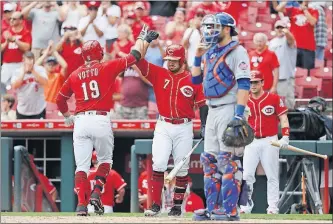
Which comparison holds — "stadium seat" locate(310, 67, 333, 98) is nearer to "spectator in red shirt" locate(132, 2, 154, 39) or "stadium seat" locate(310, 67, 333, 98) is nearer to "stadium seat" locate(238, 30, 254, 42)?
"stadium seat" locate(238, 30, 254, 42)

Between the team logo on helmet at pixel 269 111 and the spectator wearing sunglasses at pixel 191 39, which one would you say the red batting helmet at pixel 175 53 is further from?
the spectator wearing sunglasses at pixel 191 39

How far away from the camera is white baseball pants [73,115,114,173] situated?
39.8 feet

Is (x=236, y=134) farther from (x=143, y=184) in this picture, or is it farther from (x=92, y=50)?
(x=143, y=184)

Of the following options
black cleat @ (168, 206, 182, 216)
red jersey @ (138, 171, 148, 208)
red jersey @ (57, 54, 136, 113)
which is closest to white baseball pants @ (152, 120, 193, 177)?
black cleat @ (168, 206, 182, 216)

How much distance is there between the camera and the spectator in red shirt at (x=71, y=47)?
60.0ft

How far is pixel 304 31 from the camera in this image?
18.4 meters

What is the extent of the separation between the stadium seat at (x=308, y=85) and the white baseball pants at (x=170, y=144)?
6.06 m

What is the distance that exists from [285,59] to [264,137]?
9.40ft

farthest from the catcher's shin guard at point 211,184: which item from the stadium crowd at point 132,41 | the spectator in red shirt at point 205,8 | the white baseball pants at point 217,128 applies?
the spectator in red shirt at point 205,8

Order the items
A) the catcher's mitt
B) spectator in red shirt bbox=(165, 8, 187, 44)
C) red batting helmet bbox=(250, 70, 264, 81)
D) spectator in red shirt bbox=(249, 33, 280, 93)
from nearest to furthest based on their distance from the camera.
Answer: the catcher's mitt
red batting helmet bbox=(250, 70, 264, 81)
spectator in red shirt bbox=(249, 33, 280, 93)
spectator in red shirt bbox=(165, 8, 187, 44)

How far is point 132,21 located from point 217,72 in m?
8.59

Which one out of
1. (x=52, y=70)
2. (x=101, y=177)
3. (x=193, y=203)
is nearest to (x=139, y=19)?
(x=52, y=70)

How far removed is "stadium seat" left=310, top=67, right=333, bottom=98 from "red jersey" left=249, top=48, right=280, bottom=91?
1.52 m

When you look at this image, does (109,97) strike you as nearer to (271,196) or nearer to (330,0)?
(271,196)
